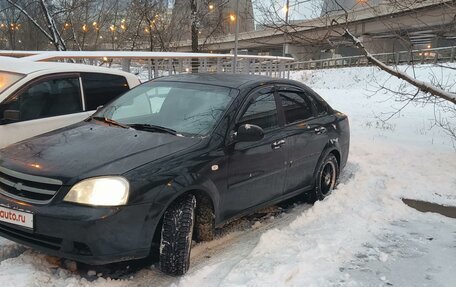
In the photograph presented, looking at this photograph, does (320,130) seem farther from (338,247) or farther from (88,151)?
(88,151)

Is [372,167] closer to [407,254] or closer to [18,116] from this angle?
[407,254]

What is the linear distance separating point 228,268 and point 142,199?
995 mm

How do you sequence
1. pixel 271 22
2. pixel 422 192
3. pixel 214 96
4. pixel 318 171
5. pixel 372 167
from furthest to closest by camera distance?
pixel 271 22
pixel 372 167
pixel 422 192
pixel 318 171
pixel 214 96

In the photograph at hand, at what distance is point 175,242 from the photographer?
12.6 ft

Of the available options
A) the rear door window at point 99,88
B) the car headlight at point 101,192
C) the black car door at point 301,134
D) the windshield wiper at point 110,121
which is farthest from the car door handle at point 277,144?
the rear door window at point 99,88

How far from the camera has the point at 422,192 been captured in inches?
261

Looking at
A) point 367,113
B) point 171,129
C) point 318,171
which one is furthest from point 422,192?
point 367,113

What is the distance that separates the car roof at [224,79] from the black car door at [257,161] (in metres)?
0.14

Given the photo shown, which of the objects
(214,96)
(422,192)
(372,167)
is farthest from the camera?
(372,167)

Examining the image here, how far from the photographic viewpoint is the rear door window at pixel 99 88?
21.5 ft

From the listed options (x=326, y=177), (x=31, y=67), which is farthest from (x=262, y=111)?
(x=31, y=67)

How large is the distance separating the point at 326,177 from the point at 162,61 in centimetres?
995

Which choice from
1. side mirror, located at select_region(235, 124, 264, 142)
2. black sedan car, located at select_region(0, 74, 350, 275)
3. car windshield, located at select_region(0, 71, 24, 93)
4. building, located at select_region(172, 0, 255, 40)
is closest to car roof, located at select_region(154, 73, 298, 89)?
black sedan car, located at select_region(0, 74, 350, 275)

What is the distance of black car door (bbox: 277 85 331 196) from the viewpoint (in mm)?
5438
